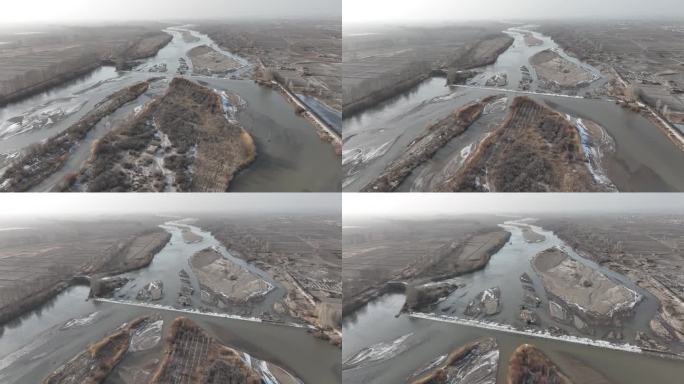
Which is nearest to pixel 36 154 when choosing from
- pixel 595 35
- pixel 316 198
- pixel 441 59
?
pixel 316 198

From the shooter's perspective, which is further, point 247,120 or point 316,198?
point 247,120

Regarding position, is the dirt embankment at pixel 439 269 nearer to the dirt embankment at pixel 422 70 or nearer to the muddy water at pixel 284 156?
the muddy water at pixel 284 156

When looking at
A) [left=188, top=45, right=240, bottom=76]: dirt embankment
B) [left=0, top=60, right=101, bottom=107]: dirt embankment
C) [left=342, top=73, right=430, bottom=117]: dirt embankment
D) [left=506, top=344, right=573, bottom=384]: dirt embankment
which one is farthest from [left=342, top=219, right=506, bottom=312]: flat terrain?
[left=0, top=60, right=101, bottom=107]: dirt embankment

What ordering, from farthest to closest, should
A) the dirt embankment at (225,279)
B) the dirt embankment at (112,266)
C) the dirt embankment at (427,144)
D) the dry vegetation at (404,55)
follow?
the dirt embankment at (225,279), the dry vegetation at (404,55), the dirt embankment at (112,266), the dirt embankment at (427,144)

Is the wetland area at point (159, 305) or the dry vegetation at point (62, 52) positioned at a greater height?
the dry vegetation at point (62, 52)

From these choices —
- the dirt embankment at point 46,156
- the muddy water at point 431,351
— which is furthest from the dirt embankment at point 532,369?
the dirt embankment at point 46,156

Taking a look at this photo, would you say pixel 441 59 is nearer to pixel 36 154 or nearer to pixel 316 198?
pixel 316 198

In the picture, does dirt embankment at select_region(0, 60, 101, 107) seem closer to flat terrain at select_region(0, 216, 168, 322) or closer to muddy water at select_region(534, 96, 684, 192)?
flat terrain at select_region(0, 216, 168, 322)
